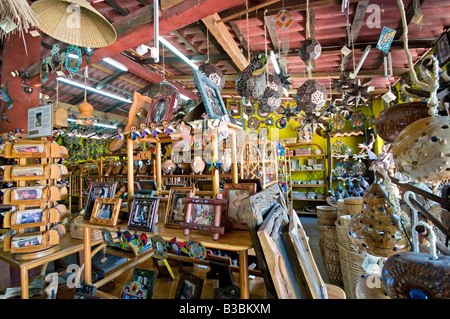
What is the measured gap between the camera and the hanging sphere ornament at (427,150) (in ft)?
1.97

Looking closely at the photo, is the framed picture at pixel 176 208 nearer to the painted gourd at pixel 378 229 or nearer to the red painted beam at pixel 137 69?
the painted gourd at pixel 378 229

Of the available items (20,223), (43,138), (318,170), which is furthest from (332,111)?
(20,223)

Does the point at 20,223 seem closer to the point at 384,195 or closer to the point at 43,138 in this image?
the point at 43,138

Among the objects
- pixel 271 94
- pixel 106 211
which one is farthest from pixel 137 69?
pixel 106 211

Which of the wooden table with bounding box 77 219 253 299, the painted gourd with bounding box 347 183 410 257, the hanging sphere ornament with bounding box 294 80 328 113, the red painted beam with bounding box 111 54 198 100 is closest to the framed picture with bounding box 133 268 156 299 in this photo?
the wooden table with bounding box 77 219 253 299

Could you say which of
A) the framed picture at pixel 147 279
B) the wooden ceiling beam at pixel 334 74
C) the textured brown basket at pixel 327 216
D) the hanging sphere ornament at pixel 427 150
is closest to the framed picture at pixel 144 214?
the framed picture at pixel 147 279

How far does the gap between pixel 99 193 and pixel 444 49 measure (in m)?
4.30

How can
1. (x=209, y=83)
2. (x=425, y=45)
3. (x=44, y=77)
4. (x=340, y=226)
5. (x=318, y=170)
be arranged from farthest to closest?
(x=318, y=170) < (x=425, y=45) < (x=44, y=77) < (x=340, y=226) < (x=209, y=83)

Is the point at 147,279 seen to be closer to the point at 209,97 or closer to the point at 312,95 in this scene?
the point at 209,97

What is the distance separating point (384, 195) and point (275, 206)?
56cm

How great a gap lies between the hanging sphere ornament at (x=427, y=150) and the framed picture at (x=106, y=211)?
1.69 metres

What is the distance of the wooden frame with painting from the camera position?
47.6 inches

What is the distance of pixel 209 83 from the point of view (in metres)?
1.61

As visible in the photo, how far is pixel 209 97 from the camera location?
5.04ft
